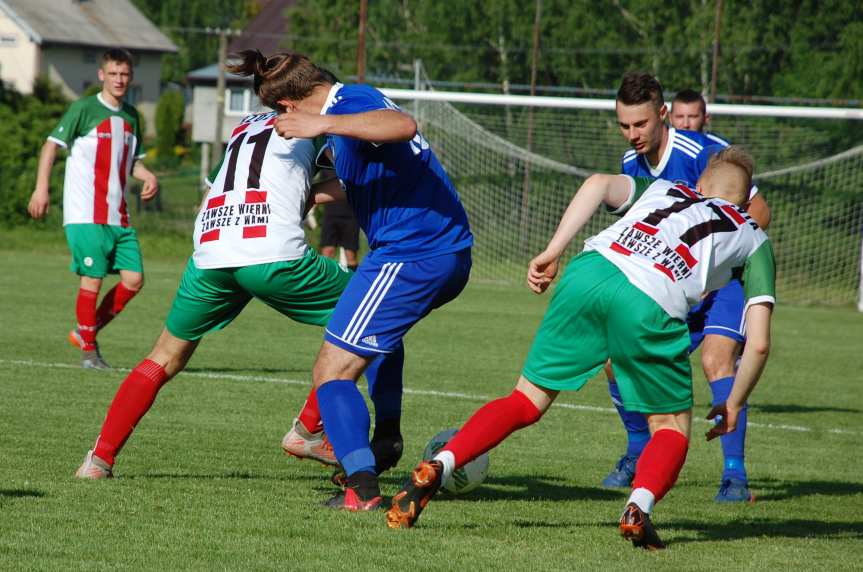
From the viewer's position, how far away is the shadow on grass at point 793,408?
9.97 metres

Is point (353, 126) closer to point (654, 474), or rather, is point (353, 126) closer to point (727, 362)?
point (654, 474)

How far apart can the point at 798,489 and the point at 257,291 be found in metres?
3.20

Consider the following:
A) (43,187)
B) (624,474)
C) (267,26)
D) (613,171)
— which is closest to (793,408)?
(624,474)

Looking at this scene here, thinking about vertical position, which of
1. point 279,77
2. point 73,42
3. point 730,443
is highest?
point 279,77

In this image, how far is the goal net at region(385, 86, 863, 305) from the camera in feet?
67.5

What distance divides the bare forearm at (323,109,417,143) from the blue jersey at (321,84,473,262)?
28 cm

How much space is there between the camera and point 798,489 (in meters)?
6.70

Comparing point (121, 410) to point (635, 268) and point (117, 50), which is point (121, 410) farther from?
point (117, 50)

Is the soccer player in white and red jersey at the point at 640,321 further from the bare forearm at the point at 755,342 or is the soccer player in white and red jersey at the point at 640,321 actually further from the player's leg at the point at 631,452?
the player's leg at the point at 631,452

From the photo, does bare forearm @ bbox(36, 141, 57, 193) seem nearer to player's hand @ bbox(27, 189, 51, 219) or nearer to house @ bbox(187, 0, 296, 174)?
player's hand @ bbox(27, 189, 51, 219)

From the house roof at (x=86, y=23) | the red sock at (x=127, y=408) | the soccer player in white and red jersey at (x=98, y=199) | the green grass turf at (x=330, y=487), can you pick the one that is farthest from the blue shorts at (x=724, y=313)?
the house roof at (x=86, y=23)

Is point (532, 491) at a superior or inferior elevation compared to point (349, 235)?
superior

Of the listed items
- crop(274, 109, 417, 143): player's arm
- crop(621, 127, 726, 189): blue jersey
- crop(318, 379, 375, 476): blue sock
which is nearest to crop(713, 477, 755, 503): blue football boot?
crop(621, 127, 726, 189): blue jersey

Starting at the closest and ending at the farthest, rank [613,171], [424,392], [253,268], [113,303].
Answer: [253,268] → [424,392] → [113,303] → [613,171]
